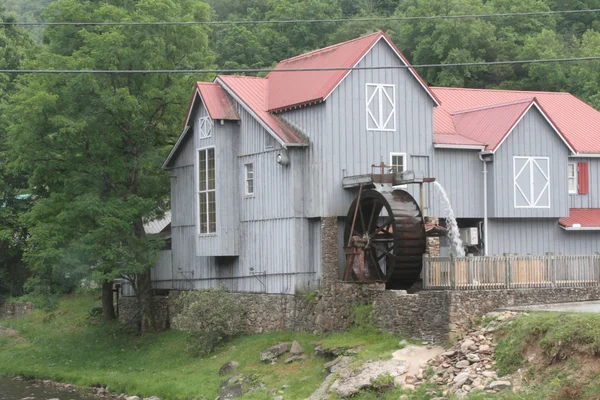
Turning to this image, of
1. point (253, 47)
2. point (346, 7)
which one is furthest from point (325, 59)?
point (346, 7)

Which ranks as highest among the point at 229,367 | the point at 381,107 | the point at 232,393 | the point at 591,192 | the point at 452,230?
the point at 381,107

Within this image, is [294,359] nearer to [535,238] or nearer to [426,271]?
[426,271]

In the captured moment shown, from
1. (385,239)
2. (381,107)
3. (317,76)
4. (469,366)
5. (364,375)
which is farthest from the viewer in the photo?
(317,76)

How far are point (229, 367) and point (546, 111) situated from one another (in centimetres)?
1571

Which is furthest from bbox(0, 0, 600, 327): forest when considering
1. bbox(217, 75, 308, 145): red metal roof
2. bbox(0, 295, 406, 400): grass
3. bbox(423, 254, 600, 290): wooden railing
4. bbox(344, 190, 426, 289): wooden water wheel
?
bbox(423, 254, 600, 290): wooden railing

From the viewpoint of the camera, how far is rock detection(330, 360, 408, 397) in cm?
2648

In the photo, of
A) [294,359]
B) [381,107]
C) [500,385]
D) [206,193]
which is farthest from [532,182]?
[500,385]

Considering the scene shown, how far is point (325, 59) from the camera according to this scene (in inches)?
1416

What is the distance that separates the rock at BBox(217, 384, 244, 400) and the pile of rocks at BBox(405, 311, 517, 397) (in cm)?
602

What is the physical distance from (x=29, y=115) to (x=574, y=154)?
20.7m

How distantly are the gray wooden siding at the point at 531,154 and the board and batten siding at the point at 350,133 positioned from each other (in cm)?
348

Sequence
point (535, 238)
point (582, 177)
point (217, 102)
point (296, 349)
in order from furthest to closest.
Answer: point (582, 177)
point (535, 238)
point (217, 102)
point (296, 349)

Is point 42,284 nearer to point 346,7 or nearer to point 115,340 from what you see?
point 115,340

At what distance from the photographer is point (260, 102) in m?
37.0
